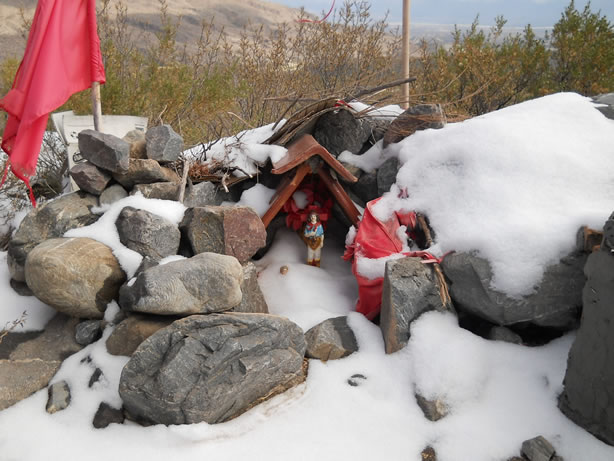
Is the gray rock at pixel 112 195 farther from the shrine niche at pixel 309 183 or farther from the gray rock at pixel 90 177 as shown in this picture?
the shrine niche at pixel 309 183

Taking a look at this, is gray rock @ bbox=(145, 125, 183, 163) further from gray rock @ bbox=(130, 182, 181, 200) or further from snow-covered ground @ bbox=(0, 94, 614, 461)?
snow-covered ground @ bbox=(0, 94, 614, 461)

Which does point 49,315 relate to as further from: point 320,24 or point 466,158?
point 320,24

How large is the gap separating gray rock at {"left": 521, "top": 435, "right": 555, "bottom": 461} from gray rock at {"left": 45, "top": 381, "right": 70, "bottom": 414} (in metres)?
2.44

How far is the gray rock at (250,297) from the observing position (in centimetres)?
314

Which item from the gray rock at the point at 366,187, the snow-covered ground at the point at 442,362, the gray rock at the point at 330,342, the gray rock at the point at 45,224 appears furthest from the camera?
the gray rock at the point at 366,187

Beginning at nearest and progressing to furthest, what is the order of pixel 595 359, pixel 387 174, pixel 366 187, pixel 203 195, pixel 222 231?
1. pixel 595 359
2. pixel 222 231
3. pixel 203 195
4. pixel 387 174
5. pixel 366 187

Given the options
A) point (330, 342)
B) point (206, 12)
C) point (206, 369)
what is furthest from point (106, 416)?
point (206, 12)

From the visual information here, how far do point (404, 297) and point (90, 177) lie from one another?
95.2 inches

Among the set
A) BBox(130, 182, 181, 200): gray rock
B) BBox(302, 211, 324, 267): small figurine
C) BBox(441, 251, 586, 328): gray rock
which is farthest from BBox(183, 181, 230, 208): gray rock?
BBox(441, 251, 586, 328): gray rock

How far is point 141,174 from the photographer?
3.69 meters

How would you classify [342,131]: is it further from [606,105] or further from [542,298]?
[542,298]

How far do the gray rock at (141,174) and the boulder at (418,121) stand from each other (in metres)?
1.98

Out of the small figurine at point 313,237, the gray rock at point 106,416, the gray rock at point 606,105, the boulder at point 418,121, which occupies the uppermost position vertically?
the gray rock at point 606,105

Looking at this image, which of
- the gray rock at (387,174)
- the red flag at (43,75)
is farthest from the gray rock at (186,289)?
the gray rock at (387,174)
